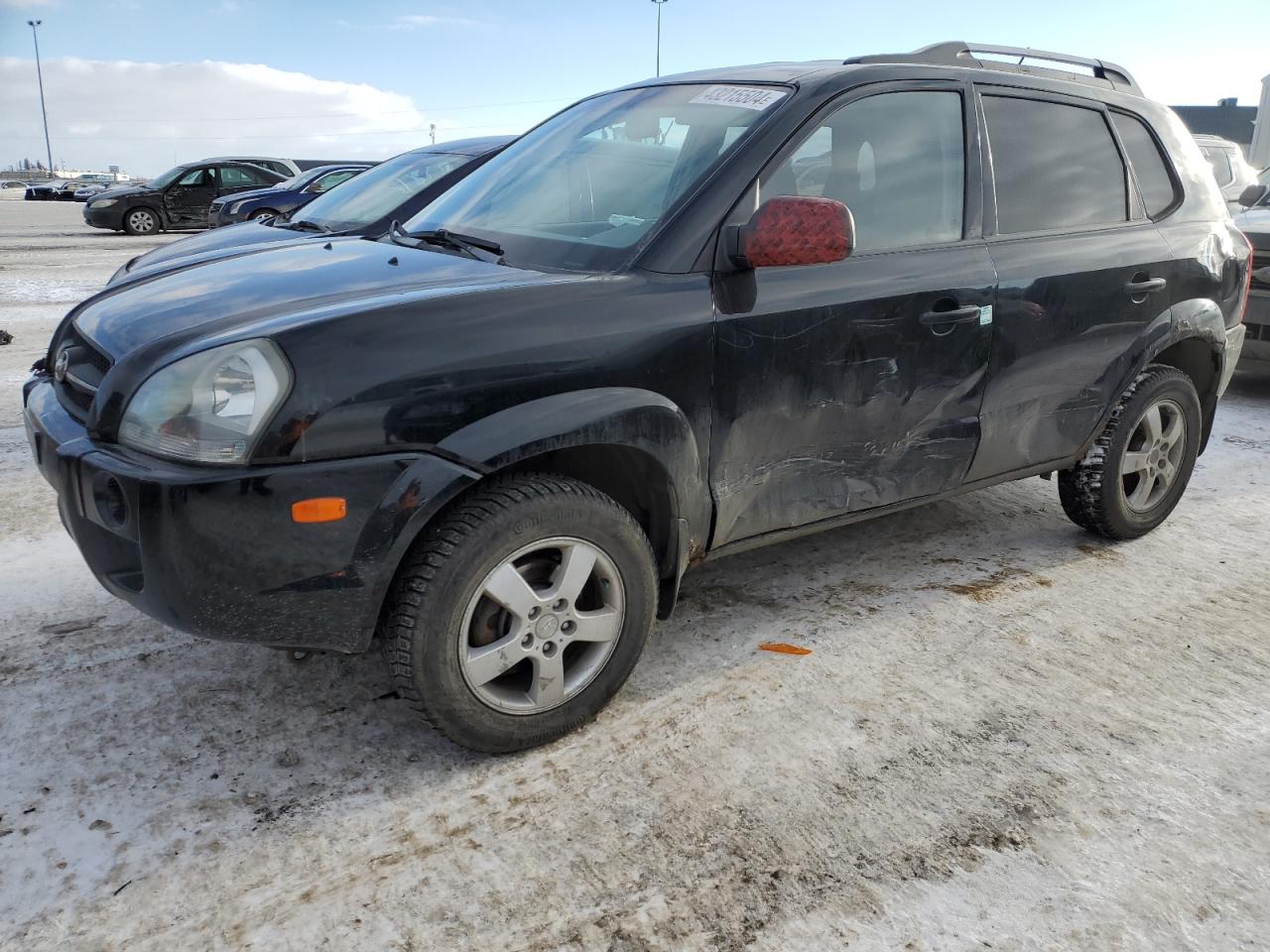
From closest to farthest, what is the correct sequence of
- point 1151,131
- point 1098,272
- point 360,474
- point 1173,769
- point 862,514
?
point 360,474 → point 1173,769 → point 862,514 → point 1098,272 → point 1151,131

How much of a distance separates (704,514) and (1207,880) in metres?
1.48

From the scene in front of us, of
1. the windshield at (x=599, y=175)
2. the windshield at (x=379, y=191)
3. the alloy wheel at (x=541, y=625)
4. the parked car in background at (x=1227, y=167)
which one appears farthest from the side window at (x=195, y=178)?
the alloy wheel at (x=541, y=625)

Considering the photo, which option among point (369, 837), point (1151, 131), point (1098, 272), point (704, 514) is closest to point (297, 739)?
point (369, 837)

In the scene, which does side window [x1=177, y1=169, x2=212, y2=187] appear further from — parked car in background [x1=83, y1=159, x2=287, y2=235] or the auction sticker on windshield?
the auction sticker on windshield

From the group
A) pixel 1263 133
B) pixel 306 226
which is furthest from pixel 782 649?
pixel 1263 133

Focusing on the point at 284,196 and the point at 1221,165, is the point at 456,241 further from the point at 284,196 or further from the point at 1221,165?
the point at 1221,165

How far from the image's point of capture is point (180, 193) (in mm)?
20641

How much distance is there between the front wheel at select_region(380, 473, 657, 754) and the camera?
244cm

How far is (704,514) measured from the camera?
2.92m

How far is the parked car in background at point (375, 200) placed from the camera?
6.70 metres

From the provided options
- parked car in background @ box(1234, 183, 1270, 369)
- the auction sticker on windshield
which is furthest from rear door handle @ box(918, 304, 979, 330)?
parked car in background @ box(1234, 183, 1270, 369)

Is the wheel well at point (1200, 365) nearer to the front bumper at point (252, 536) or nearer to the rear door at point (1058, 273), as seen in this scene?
the rear door at point (1058, 273)

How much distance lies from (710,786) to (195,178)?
21.4 metres

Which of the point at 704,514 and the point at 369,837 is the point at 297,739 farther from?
the point at 704,514
